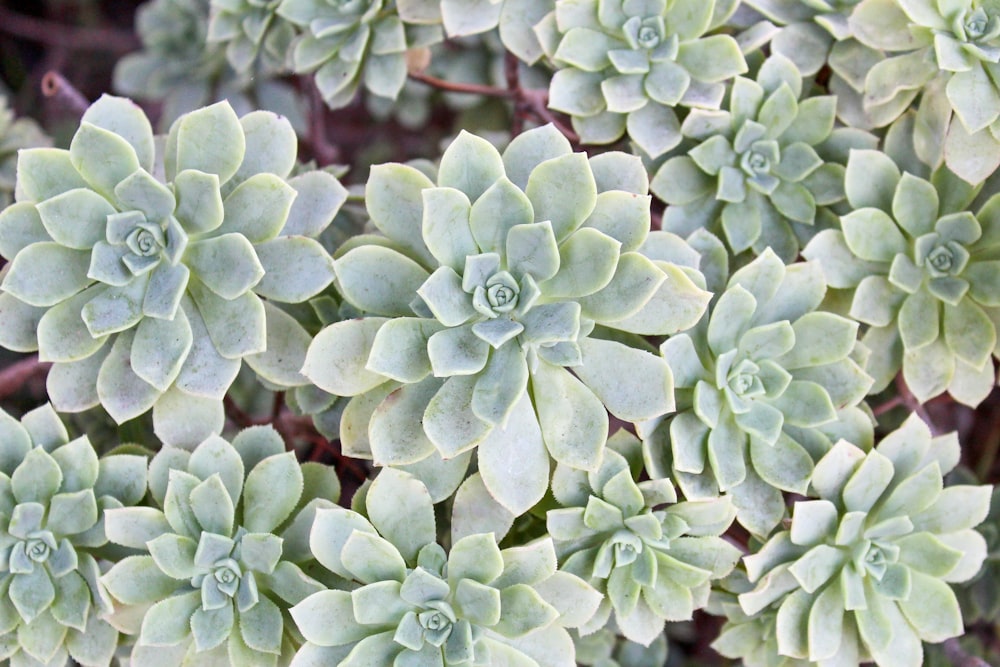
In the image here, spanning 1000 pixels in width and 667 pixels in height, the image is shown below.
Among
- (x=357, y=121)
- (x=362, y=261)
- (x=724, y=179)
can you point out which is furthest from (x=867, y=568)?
(x=357, y=121)

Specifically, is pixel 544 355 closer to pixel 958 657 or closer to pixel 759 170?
pixel 759 170

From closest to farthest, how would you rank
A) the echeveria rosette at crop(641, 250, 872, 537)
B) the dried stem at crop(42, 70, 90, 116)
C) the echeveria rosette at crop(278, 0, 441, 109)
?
the echeveria rosette at crop(641, 250, 872, 537)
the echeveria rosette at crop(278, 0, 441, 109)
the dried stem at crop(42, 70, 90, 116)

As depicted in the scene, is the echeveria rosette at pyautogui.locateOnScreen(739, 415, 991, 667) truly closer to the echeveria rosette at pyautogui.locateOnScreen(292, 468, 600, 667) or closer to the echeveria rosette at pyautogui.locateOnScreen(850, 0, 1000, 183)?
the echeveria rosette at pyautogui.locateOnScreen(292, 468, 600, 667)

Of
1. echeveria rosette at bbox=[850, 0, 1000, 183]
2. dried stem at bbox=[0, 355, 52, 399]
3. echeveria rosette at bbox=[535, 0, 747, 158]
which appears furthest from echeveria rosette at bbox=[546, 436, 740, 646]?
dried stem at bbox=[0, 355, 52, 399]

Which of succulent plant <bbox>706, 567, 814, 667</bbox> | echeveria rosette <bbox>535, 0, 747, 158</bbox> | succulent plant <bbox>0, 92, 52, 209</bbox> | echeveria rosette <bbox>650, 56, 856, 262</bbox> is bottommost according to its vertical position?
succulent plant <bbox>706, 567, 814, 667</bbox>

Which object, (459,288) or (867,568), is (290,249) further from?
(867,568)

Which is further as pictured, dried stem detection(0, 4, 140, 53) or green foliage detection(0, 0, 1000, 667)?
dried stem detection(0, 4, 140, 53)

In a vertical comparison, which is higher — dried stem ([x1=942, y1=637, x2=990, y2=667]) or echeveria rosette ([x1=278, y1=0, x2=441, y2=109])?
echeveria rosette ([x1=278, y1=0, x2=441, y2=109])
